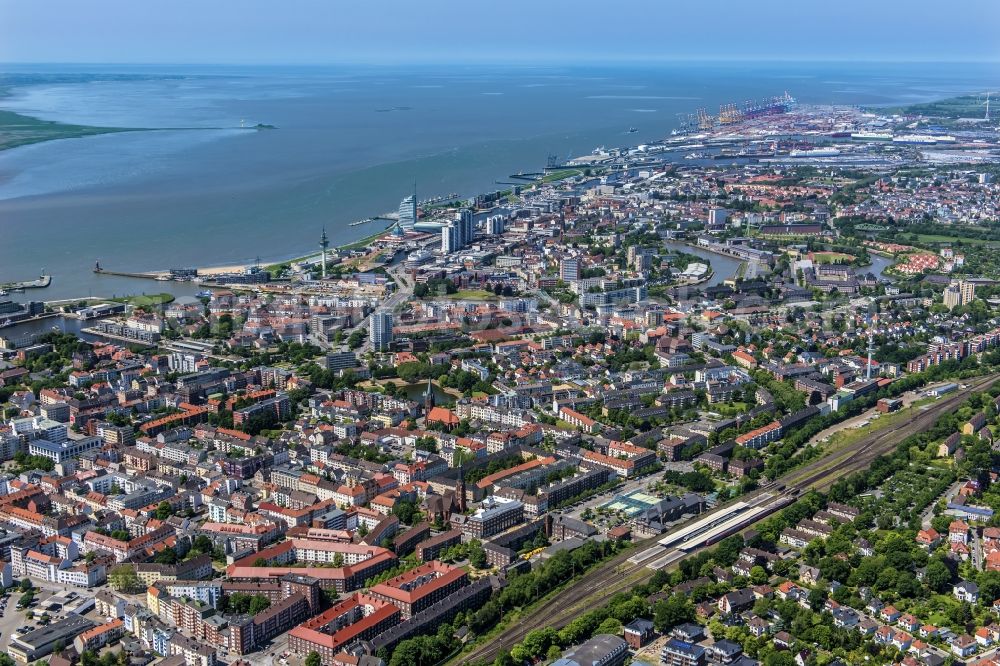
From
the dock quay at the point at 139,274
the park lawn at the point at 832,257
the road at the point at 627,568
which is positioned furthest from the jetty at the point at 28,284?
the park lawn at the point at 832,257

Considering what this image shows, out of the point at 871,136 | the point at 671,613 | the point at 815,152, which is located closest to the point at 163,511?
the point at 671,613

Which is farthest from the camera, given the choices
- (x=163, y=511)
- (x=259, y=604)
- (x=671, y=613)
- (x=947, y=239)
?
(x=947, y=239)

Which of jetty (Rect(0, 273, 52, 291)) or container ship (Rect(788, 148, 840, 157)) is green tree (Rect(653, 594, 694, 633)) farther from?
container ship (Rect(788, 148, 840, 157))

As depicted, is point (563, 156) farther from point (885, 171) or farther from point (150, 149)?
point (150, 149)

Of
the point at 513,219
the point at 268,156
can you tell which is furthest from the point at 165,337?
the point at 268,156

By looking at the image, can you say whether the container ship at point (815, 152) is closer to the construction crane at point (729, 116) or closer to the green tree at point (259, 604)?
the construction crane at point (729, 116)

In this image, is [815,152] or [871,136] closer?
[815,152]

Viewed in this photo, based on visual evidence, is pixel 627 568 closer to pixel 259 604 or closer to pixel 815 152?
pixel 259 604

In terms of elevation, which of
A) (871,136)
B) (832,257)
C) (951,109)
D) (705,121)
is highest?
(951,109)
